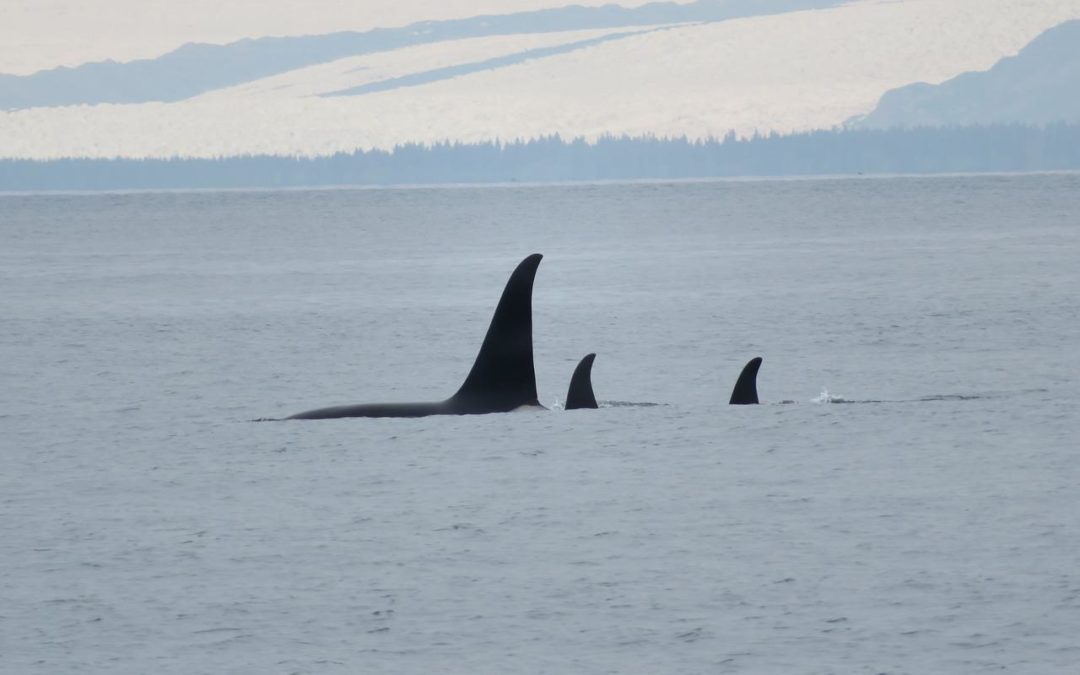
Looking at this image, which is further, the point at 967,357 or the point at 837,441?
the point at 967,357

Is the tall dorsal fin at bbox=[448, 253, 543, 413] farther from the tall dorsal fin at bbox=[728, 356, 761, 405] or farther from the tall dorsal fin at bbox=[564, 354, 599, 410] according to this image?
the tall dorsal fin at bbox=[728, 356, 761, 405]

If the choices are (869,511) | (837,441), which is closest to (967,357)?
(837,441)

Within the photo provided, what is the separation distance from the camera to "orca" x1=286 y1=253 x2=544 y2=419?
21953 mm

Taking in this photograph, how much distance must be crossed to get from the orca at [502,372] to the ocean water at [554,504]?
255mm

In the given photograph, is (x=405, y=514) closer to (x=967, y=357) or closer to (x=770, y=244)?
(x=967, y=357)

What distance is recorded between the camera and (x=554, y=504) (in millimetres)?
18469

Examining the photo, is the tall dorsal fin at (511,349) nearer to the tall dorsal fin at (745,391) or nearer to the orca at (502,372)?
the orca at (502,372)

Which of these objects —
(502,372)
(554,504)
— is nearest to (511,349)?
(502,372)

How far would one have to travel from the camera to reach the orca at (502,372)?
72.0 feet

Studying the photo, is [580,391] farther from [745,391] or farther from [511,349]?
[511,349]

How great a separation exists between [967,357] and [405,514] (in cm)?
2033

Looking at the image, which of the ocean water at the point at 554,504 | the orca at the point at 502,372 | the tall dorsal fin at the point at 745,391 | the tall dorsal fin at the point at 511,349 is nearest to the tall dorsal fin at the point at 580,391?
the ocean water at the point at 554,504

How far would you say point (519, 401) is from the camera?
23.4 meters

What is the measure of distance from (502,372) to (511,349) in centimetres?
63
